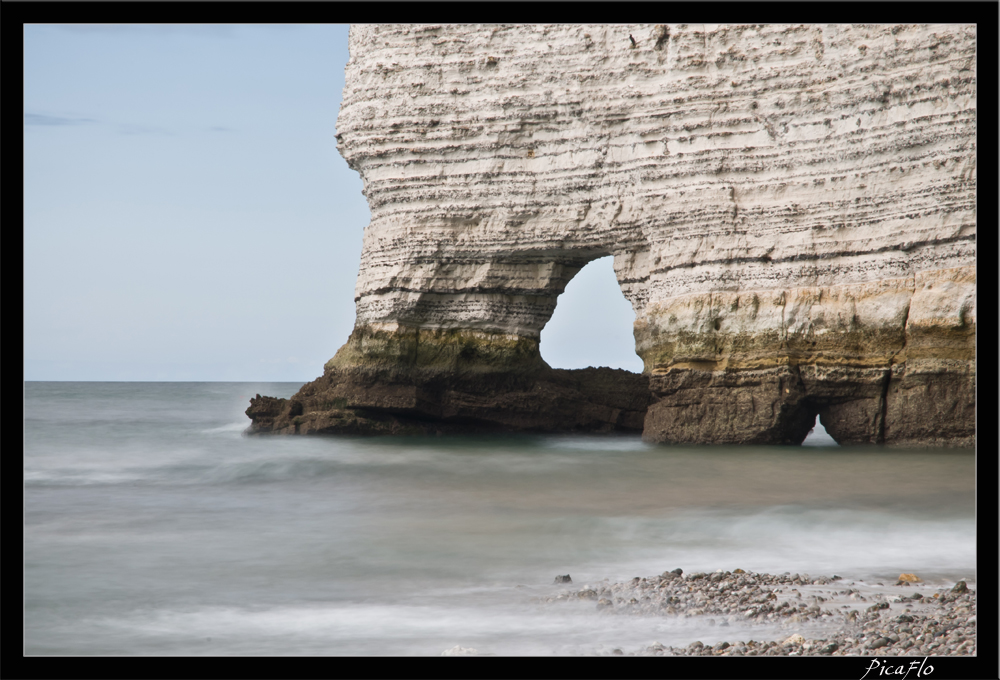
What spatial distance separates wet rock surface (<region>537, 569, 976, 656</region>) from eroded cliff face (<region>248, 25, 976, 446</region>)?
7.79m

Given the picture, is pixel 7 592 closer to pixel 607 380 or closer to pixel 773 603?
pixel 773 603

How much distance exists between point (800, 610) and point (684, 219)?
10.1 m

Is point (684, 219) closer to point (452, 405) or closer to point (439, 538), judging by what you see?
point (452, 405)

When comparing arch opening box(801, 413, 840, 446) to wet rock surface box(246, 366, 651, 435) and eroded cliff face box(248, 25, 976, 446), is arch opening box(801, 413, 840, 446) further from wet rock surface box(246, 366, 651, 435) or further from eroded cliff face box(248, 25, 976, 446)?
wet rock surface box(246, 366, 651, 435)

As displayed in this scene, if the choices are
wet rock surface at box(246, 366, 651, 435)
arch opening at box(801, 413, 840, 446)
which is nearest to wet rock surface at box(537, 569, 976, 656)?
arch opening at box(801, 413, 840, 446)

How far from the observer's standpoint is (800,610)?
527cm

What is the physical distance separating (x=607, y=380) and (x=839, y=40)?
26.7ft

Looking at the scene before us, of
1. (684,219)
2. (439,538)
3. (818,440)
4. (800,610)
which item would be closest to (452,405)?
(684,219)

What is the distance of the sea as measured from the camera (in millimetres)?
5320

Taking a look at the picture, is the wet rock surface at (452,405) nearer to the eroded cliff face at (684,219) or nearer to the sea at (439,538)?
the eroded cliff face at (684,219)

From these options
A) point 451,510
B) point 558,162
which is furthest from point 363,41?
point 451,510

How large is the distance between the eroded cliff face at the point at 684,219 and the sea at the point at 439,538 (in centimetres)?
144

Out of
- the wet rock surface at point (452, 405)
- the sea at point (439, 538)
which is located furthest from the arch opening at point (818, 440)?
the wet rock surface at point (452, 405)

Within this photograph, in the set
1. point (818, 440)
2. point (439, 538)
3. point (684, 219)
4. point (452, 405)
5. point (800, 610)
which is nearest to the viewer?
point (800, 610)
